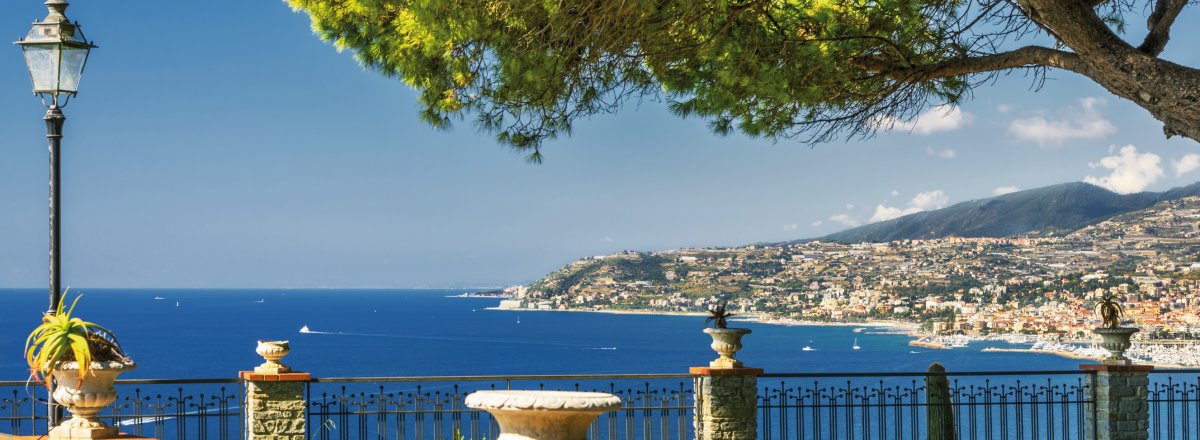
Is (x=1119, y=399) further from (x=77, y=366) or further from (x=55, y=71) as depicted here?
(x=55, y=71)

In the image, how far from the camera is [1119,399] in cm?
1007

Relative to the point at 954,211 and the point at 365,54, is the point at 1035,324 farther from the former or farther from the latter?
the point at 365,54

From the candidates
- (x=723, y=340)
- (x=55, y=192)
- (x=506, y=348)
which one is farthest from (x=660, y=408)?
(x=506, y=348)

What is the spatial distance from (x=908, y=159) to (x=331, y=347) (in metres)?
67.9

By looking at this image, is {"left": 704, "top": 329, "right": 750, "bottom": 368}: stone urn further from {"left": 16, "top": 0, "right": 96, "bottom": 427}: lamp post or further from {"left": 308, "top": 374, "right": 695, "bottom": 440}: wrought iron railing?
{"left": 16, "top": 0, "right": 96, "bottom": 427}: lamp post

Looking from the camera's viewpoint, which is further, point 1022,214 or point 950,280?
point 1022,214

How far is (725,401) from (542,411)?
5.78 metres

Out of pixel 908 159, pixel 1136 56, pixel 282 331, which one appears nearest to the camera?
pixel 1136 56

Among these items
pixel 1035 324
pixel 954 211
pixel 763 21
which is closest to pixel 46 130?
pixel 763 21

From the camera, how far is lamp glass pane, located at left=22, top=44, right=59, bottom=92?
6258 millimetres

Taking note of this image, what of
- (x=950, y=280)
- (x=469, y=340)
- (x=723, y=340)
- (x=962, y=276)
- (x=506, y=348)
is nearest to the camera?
(x=723, y=340)

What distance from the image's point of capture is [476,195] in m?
159

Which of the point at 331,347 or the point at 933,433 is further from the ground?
the point at 933,433

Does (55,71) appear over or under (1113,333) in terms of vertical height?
over
